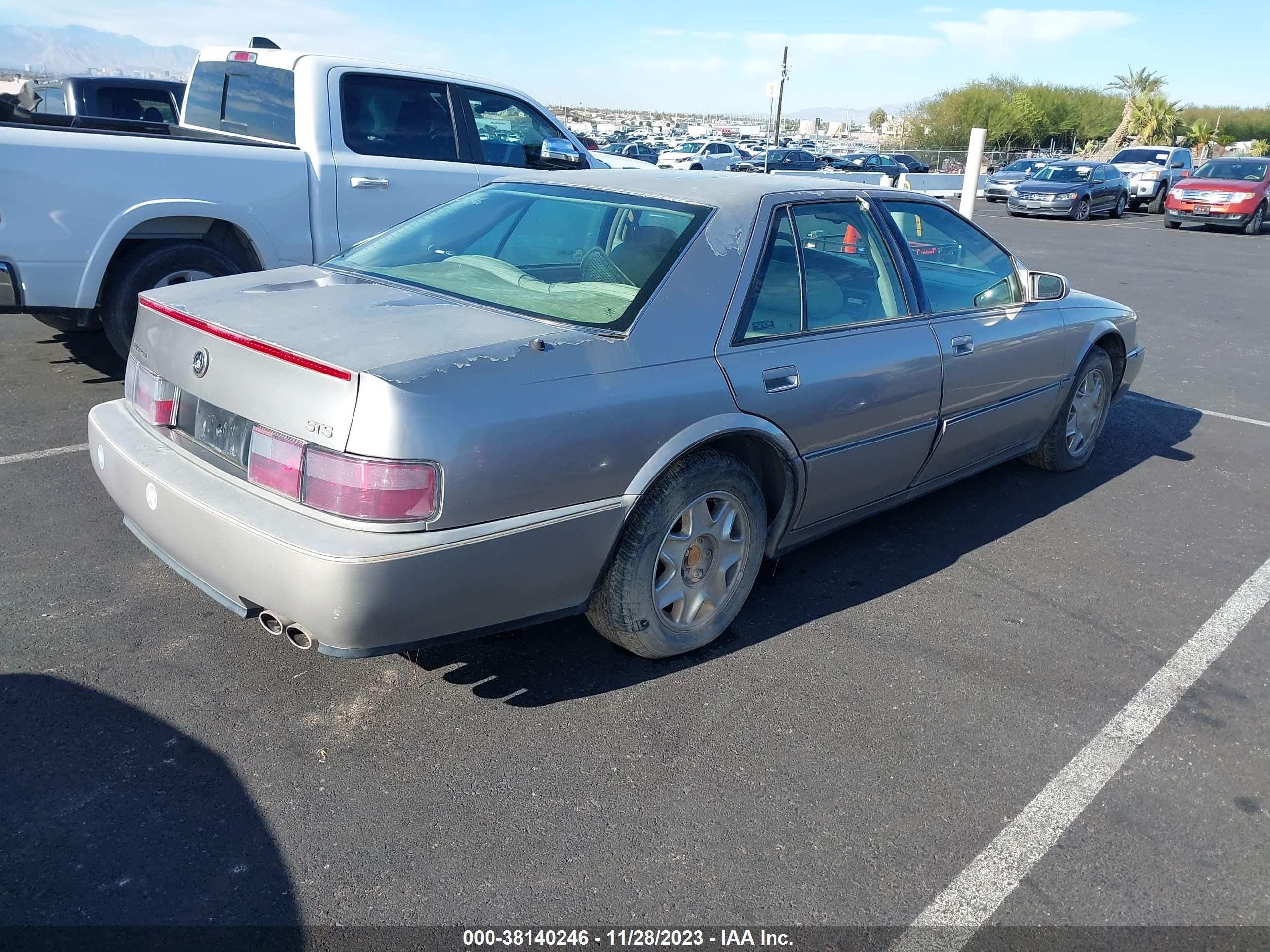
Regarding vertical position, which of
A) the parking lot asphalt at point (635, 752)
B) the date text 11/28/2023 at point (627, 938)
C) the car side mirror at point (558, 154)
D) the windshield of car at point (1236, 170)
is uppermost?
the windshield of car at point (1236, 170)

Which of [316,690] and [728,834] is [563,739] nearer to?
[728,834]

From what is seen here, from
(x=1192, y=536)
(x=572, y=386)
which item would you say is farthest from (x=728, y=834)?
(x=1192, y=536)

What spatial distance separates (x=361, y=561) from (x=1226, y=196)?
983 inches

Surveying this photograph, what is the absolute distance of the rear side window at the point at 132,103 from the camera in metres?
9.89

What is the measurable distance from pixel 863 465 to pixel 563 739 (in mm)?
1597

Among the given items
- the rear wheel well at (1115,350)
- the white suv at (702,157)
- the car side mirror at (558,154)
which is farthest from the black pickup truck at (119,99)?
the white suv at (702,157)

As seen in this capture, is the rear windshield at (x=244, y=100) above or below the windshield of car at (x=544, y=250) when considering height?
above

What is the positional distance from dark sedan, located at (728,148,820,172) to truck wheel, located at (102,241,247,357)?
27.8m

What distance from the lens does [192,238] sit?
588 cm

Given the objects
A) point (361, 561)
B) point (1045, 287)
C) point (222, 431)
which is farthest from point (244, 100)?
point (361, 561)

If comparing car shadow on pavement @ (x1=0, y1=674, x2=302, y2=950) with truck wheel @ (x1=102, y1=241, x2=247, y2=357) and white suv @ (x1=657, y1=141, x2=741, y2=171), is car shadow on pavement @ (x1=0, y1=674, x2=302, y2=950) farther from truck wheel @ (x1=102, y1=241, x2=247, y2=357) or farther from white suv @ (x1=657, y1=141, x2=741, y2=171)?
white suv @ (x1=657, y1=141, x2=741, y2=171)

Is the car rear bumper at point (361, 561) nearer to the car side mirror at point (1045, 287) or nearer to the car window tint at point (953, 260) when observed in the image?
the car window tint at point (953, 260)

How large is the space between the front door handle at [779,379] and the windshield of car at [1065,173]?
980 inches

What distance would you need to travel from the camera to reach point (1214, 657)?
3.69 meters
